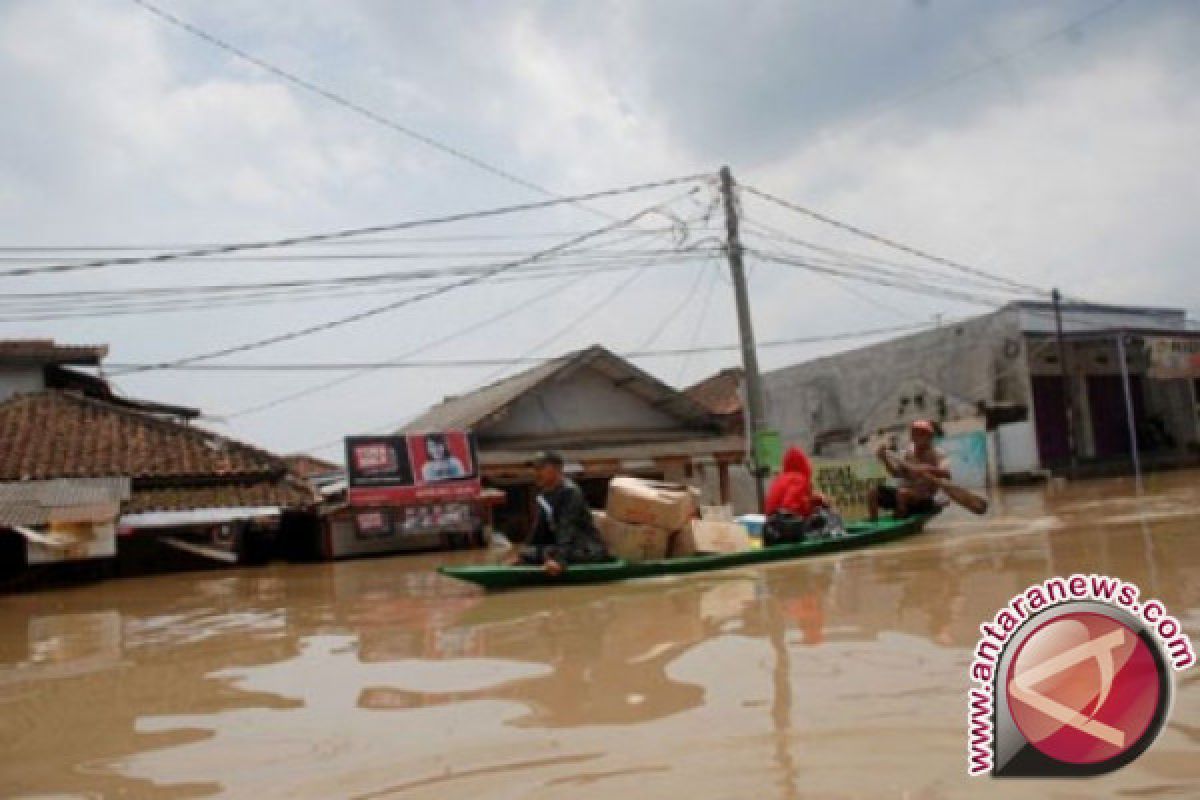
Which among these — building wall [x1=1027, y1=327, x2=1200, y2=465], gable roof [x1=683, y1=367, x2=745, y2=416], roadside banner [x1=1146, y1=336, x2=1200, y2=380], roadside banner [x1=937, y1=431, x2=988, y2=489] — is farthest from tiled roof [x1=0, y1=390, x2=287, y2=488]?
roadside banner [x1=1146, y1=336, x2=1200, y2=380]

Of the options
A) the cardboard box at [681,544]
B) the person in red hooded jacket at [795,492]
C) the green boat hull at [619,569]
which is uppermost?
the person in red hooded jacket at [795,492]

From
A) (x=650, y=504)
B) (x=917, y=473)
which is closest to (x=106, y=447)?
(x=650, y=504)

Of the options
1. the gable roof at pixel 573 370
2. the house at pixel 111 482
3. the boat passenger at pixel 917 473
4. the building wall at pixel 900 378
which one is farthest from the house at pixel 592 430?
the boat passenger at pixel 917 473

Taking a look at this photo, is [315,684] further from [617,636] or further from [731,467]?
[731,467]

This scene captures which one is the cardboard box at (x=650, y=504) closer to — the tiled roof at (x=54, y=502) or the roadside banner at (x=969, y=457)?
the tiled roof at (x=54, y=502)

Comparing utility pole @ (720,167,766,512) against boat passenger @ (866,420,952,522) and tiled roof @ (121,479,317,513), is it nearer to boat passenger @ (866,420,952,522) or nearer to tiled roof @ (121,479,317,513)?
boat passenger @ (866,420,952,522)

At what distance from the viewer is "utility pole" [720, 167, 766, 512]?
59.0ft

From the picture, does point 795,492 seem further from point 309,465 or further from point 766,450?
point 309,465

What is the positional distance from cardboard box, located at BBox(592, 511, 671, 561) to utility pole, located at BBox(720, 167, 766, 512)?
7.53 meters

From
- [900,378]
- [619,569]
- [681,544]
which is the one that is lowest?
[619,569]

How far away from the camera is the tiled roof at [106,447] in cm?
1747

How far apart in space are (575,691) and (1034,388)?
28284mm

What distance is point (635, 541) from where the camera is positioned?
1061 cm

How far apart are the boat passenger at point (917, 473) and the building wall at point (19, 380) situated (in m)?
17.3
